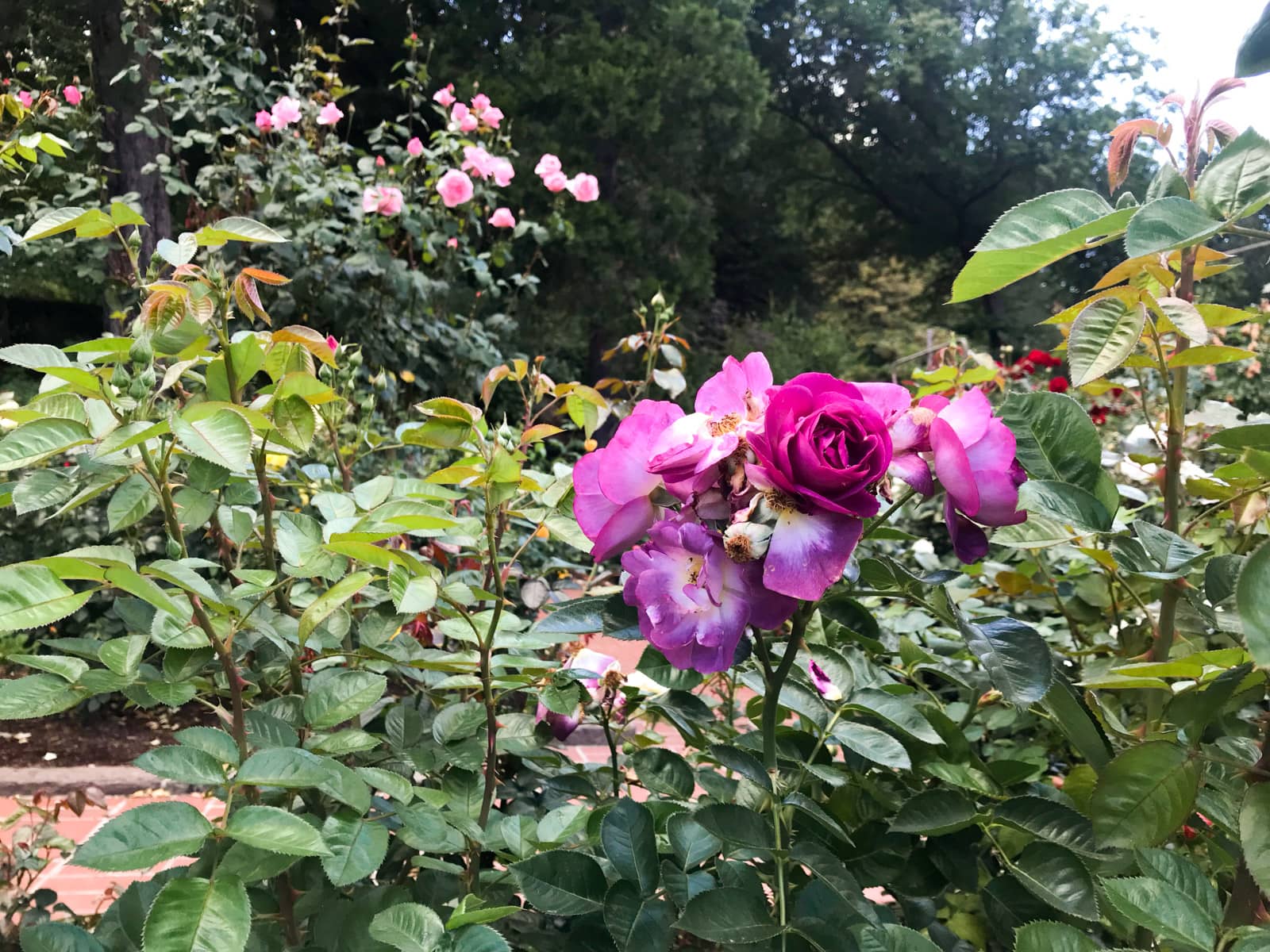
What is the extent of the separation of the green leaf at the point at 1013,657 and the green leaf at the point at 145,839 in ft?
1.46

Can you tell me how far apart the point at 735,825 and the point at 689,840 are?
0.15 feet

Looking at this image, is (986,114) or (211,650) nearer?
(211,650)

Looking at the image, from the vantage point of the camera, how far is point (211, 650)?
2.08ft

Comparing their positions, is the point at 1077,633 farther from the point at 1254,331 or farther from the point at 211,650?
the point at 1254,331

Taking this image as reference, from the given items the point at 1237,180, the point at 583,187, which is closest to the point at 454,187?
the point at 583,187

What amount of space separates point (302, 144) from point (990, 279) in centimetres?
373

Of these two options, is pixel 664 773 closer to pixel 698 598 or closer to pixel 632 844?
pixel 632 844

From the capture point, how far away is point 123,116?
155 inches

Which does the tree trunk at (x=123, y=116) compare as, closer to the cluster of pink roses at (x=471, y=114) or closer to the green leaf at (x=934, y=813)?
the cluster of pink roses at (x=471, y=114)

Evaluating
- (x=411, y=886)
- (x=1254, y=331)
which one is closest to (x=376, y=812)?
(x=411, y=886)

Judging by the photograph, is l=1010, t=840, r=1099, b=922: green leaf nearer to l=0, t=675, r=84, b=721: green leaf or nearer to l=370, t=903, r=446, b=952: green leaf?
l=370, t=903, r=446, b=952: green leaf

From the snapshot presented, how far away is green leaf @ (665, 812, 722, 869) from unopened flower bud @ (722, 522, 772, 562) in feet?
0.60

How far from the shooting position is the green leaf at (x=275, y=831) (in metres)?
0.45

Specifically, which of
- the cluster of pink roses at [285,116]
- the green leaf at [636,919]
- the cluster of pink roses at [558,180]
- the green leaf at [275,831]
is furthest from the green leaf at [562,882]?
the cluster of pink roses at [285,116]
